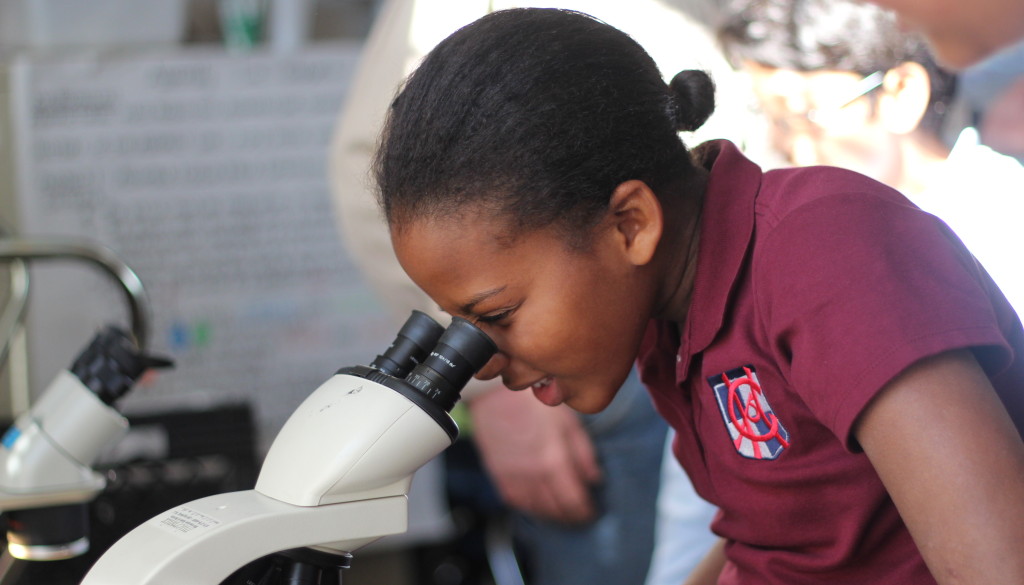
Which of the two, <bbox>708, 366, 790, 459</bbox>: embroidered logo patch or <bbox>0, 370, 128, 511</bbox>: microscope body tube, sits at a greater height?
<bbox>708, 366, 790, 459</bbox>: embroidered logo patch

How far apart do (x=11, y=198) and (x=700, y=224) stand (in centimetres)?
194

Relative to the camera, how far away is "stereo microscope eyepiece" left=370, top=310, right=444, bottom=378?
76cm

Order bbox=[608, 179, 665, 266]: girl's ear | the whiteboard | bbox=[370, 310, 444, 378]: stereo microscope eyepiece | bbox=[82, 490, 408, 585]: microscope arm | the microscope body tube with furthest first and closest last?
the whiteboard < the microscope body tube < bbox=[608, 179, 665, 266]: girl's ear < bbox=[370, 310, 444, 378]: stereo microscope eyepiece < bbox=[82, 490, 408, 585]: microscope arm

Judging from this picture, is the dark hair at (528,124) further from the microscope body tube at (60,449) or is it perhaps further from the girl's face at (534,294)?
the microscope body tube at (60,449)

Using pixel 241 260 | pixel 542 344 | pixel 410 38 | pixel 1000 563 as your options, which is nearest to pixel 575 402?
pixel 542 344

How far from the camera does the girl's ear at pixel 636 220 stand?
34.1 inches

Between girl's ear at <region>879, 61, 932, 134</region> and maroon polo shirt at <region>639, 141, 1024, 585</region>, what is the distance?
0.37 metres

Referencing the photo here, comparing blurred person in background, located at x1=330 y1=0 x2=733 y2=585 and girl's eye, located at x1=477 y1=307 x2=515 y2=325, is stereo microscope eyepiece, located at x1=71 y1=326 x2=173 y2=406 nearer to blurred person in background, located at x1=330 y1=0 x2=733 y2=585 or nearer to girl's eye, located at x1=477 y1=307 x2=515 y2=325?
girl's eye, located at x1=477 y1=307 x2=515 y2=325

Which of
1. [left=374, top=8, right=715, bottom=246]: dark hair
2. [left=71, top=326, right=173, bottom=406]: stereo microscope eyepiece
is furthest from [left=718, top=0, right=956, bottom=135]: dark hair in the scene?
[left=71, top=326, right=173, bottom=406]: stereo microscope eyepiece

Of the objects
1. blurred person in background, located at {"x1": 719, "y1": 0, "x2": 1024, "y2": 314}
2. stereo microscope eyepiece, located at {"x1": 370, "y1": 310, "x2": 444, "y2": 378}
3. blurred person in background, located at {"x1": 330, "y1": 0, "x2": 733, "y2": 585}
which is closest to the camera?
stereo microscope eyepiece, located at {"x1": 370, "y1": 310, "x2": 444, "y2": 378}

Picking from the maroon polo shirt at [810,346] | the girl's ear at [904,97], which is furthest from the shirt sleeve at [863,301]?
the girl's ear at [904,97]

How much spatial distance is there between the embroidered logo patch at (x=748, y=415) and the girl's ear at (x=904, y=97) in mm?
533

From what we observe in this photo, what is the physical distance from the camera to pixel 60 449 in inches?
38.7

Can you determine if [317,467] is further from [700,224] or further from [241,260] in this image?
[241,260]
